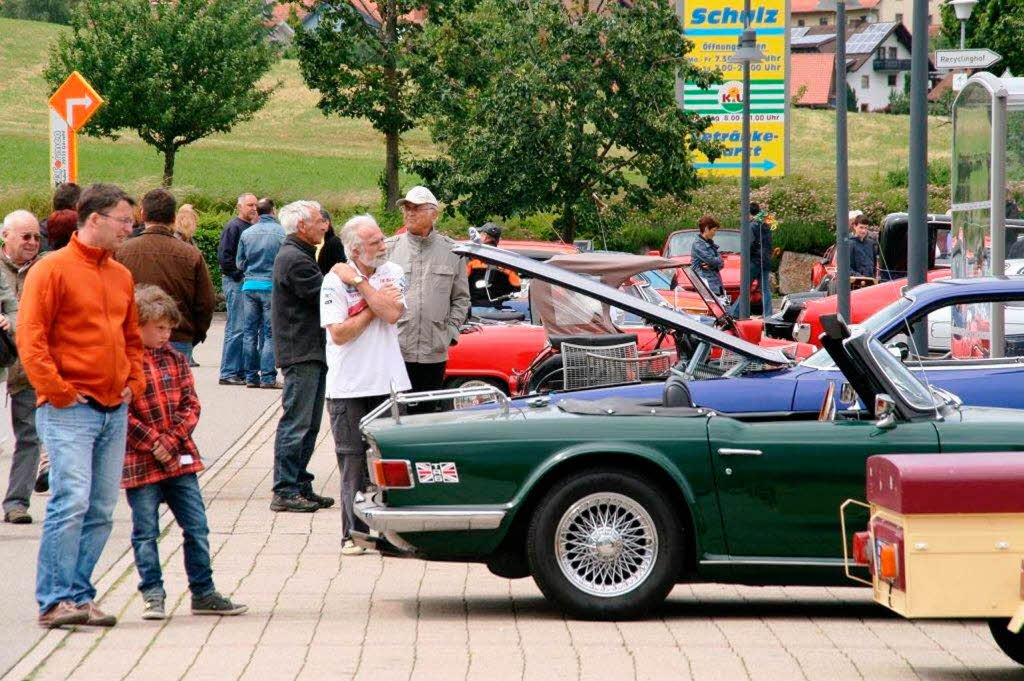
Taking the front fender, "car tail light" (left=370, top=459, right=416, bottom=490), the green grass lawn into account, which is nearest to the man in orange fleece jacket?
"car tail light" (left=370, top=459, right=416, bottom=490)

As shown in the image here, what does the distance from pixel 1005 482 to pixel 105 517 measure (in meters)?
3.93

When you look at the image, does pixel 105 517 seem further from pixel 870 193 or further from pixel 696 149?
pixel 870 193

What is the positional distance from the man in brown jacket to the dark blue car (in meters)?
3.39

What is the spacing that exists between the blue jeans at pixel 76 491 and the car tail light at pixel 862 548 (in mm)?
3214

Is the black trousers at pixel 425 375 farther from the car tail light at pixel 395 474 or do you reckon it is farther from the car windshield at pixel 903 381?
the car windshield at pixel 903 381

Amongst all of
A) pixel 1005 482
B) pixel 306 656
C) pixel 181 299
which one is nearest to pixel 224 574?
pixel 306 656

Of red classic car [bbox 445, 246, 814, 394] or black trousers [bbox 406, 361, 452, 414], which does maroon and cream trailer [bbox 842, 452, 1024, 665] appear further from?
black trousers [bbox 406, 361, 452, 414]

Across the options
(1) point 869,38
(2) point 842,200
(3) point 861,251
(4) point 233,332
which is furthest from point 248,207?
(1) point 869,38

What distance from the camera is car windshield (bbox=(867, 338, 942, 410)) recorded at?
722cm

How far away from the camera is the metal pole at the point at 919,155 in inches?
511

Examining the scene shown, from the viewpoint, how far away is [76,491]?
7148 millimetres

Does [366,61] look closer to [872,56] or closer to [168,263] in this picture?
[168,263]

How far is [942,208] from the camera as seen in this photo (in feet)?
155

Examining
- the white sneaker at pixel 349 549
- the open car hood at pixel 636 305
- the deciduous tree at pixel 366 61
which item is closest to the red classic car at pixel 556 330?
the open car hood at pixel 636 305
